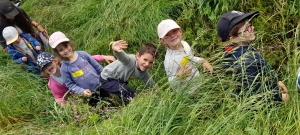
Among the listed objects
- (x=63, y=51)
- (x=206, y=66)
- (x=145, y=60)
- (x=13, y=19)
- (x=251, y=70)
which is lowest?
(x=251, y=70)

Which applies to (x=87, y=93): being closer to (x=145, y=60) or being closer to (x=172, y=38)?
(x=145, y=60)

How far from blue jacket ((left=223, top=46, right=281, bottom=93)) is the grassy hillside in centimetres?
9

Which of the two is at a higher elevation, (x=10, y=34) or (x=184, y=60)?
(x=10, y=34)

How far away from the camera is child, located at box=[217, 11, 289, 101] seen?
2533 millimetres

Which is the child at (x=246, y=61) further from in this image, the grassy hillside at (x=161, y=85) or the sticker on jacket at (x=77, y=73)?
the sticker on jacket at (x=77, y=73)

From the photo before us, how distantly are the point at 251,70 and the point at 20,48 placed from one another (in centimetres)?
296

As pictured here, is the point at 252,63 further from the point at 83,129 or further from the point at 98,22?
the point at 98,22

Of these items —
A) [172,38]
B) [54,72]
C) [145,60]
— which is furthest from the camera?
[54,72]

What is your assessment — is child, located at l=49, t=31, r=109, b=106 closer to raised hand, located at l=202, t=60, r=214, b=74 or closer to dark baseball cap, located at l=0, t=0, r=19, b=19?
raised hand, located at l=202, t=60, r=214, b=74

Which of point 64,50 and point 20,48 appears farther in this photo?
point 20,48

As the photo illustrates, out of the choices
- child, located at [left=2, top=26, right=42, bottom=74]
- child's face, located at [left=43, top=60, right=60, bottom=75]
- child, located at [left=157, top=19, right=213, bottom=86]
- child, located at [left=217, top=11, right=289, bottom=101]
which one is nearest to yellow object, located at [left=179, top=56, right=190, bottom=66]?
child, located at [left=157, top=19, right=213, bottom=86]

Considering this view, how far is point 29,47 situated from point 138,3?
4.71ft

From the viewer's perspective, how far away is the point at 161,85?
3100 millimetres

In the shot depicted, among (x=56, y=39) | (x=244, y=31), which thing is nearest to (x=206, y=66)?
(x=244, y=31)
